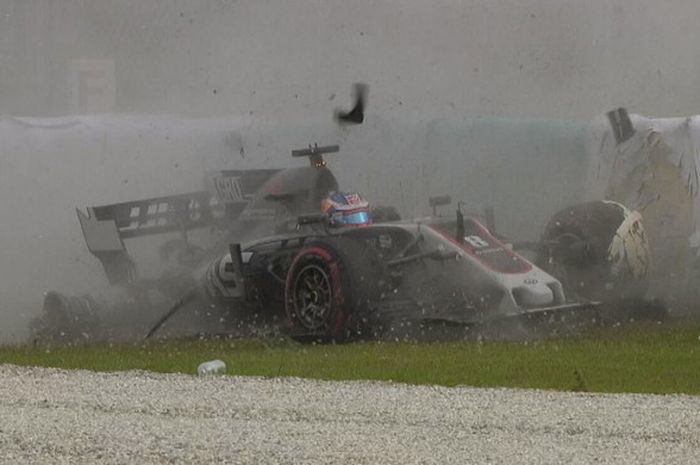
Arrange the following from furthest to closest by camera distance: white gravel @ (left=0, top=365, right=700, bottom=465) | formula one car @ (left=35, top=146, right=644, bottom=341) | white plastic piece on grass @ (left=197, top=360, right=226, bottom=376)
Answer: formula one car @ (left=35, top=146, right=644, bottom=341) < white plastic piece on grass @ (left=197, top=360, right=226, bottom=376) < white gravel @ (left=0, top=365, right=700, bottom=465)

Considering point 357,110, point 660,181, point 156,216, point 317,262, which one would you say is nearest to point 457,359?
point 317,262

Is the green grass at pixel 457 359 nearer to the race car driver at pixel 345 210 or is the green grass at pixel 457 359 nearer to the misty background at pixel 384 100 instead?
the race car driver at pixel 345 210

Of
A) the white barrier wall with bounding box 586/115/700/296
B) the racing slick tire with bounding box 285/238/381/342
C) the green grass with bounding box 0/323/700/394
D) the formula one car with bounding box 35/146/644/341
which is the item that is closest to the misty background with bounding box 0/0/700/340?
the white barrier wall with bounding box 586/115/700/296

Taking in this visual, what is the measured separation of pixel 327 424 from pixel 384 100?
13.3 metres

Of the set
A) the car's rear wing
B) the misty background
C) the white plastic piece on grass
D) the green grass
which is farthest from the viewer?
the misty background

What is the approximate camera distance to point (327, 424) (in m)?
13.6

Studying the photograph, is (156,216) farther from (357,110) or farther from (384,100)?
(384,100)

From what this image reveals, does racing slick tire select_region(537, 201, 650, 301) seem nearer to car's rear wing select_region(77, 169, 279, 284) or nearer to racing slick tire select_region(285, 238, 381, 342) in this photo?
racing slick tire select_region(285, 238, 381, 342)

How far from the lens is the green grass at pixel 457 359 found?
1692 cm

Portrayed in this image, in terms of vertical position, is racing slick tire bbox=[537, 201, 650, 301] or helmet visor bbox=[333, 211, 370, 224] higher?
helmet visor bbox=[333, 211, 370, 224]

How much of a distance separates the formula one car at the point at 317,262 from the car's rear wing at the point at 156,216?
0.01 meters

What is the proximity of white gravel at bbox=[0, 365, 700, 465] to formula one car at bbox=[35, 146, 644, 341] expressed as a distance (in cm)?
484

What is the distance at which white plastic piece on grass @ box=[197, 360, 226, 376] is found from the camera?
685 inches

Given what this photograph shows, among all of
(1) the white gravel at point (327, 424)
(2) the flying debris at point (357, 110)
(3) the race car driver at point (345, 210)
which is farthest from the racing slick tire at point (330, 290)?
(2) the flying debris at point (357, 110)
